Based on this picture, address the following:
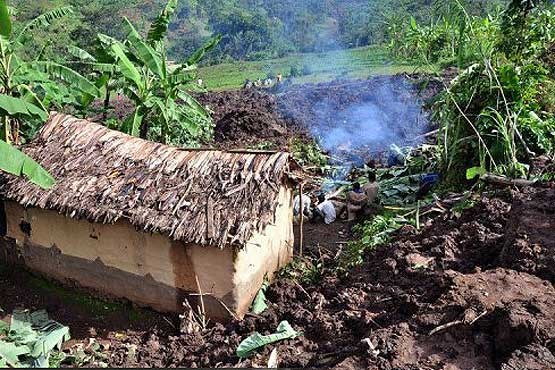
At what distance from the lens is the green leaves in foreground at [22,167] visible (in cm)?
733

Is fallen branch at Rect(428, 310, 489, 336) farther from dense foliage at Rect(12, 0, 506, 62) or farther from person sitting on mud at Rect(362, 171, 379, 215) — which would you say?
dense foliage at Rect(12, 0, 506, 62)

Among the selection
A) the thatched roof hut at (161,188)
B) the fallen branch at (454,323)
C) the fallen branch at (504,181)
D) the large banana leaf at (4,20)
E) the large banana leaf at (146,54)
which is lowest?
the fallen branch at (454,323)

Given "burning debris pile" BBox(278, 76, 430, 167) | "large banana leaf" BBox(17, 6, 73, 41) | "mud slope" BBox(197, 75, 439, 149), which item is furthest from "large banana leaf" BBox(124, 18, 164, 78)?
"mud slope" BBox(197, 75, 439, 149)

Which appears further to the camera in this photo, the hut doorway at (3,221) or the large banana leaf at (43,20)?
the large banana leaf at (43,20)

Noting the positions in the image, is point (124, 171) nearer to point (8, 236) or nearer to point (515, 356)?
point (8, 236)

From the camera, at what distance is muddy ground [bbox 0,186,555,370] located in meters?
4.80

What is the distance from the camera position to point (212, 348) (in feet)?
21.1

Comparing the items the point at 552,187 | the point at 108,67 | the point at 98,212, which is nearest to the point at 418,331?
the point at 552,187

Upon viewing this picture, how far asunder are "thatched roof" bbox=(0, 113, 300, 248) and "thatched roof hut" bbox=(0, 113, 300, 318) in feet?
0.04

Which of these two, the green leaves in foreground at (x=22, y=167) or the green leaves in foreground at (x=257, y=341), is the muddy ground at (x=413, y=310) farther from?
the green leaves in foreground at (x=22, y=167)

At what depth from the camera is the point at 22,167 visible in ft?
24.5

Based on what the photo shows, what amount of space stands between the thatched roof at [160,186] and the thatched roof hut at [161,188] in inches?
0.5

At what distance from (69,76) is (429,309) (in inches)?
293

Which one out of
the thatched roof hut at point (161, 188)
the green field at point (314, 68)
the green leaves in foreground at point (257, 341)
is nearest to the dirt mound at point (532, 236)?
the green leaves in foreground at point (257, 341)
